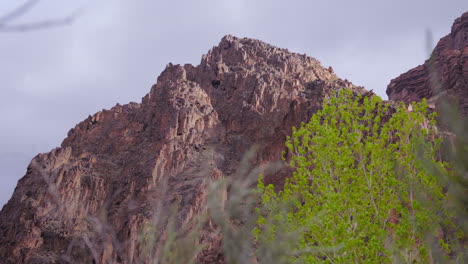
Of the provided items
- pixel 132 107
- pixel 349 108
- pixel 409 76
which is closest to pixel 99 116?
pixel 132 107

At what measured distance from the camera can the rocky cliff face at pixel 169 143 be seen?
50.6m

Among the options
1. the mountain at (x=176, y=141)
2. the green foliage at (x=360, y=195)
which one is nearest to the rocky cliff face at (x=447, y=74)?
the mountain at (x=176, y=141)

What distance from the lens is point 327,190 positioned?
16.0 metres

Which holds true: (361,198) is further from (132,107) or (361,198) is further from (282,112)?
(132,107)

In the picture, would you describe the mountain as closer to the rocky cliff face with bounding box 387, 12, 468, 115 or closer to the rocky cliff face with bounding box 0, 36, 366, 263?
the rocky cliff face with bounding box 0, 36, 366, 263

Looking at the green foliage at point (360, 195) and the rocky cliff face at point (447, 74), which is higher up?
the rocky cliff face at point (447, 74)

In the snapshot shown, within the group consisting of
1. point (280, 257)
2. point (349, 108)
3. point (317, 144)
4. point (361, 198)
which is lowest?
point (280, 257)

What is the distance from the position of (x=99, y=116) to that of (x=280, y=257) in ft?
224

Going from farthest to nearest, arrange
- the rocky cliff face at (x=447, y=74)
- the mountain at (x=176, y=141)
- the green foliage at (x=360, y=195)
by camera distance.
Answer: the rocky cliff face at (x=447, y=74)
the mountain at (x=176, y=141)
the green foliage at (x=360, y=195)

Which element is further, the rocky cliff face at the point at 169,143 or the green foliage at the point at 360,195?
the rocky cliff face at the point at 169,143

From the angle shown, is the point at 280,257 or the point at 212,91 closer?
the point at 280,257

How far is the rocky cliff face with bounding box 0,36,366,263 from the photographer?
5062cm

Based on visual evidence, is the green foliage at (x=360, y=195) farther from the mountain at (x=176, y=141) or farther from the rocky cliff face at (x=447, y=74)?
the rocky cliff face at (x=447, y=74)

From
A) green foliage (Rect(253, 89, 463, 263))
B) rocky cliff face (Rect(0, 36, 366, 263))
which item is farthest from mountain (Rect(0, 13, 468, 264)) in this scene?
green foliage (Rect(253, 89, 463, 263))
